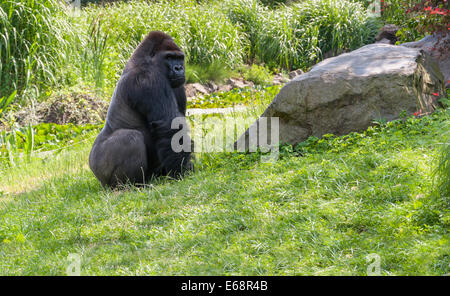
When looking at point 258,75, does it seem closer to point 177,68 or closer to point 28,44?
point 28,44

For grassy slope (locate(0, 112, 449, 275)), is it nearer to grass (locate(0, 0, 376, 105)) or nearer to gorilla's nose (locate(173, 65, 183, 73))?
gorilla's nose (locate(173, 65, 183, 73))

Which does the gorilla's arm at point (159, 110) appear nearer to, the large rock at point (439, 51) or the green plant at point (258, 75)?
the large rock at point (439, 51)

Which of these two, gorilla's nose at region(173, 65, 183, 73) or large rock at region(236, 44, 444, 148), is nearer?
gorilla's nose at region(173, 65, 183, 73)

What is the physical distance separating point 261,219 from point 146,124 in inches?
83.3

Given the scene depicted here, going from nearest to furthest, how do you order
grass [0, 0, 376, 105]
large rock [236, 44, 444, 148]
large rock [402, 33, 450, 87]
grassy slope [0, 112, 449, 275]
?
grassy slope [0, 112, 449, 275], large rock [236, 44, 444, 148], large rock [402, 33, 450, 87], grass [0, 0, 376, 105]

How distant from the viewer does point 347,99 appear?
5.32m

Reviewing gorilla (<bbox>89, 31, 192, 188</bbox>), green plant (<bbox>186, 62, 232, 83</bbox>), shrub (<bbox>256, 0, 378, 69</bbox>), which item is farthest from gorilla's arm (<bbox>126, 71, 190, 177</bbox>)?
shrub (<bbox>256, 0, 378, 69</bbox>)

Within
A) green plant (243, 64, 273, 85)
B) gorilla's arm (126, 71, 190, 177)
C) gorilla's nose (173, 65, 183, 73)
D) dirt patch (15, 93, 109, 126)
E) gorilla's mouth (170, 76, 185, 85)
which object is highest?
gorilla's nose (173, 65, 183, 73)

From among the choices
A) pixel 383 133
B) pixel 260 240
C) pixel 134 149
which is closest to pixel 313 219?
pixel 260 240

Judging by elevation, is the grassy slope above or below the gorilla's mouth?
below

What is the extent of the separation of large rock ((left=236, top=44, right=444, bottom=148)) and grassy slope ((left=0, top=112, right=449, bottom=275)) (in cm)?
36

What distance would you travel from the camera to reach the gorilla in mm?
4988

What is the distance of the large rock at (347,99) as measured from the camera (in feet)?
17.3

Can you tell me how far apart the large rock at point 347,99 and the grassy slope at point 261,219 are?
359 mm
